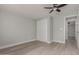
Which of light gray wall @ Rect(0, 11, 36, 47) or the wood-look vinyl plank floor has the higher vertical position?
light gray wall @ Rect(0, 11, 36, 47)

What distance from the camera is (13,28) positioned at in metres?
4.07

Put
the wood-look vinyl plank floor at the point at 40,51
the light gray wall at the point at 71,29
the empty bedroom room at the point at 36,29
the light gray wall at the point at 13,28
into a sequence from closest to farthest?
1. the wood-look vinyl plank floor at the point at 40,51
2. the empty bedroom room at the point at 36,29
3. the light gray wall at the point at 13,28
4. the light gray wall at the point at 71,29

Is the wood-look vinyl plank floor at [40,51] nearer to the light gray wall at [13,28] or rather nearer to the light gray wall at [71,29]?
the light gray wall at [13,28]

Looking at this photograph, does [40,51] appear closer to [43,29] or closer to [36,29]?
[43,29]

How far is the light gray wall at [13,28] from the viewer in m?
3.56

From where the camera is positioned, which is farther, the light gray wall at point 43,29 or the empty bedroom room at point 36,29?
the light gray wall at point 43,29

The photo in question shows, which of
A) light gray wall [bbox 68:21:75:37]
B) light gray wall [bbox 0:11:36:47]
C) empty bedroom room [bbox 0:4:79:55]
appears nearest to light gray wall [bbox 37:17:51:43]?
empty bedroom room [bbox 0:4:79:55]

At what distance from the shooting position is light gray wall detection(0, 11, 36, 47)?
3.56m

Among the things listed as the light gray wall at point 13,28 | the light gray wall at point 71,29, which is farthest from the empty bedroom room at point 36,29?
the light gray wall at point 71,29

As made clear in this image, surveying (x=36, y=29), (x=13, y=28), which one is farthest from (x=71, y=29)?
(x=13, y=28)

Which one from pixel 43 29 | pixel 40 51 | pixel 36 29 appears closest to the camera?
pixel 40 51

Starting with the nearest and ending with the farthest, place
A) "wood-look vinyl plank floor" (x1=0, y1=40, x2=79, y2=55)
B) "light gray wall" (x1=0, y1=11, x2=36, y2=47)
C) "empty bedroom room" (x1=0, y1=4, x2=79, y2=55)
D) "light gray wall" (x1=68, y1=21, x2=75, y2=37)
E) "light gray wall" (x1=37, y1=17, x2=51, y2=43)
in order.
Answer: "wood-look vinyl plank floor" (x1=0, y1=40, x2=79, y2=55) < "empty bedroom room" (x1=0, y1=4, x2=79, y2=55) < "light gray wall" (x1=0, y1=11, x2=36, y2=47) < "light gray wall" (x1=37, y1=17, x2=51, y2=43) < "light gray wall" (x1=68, y1=21, x2=75, y2=37)

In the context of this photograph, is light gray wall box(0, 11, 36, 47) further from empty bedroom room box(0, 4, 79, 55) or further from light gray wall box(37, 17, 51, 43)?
light gray wall box(37, 17, 51, 43)
